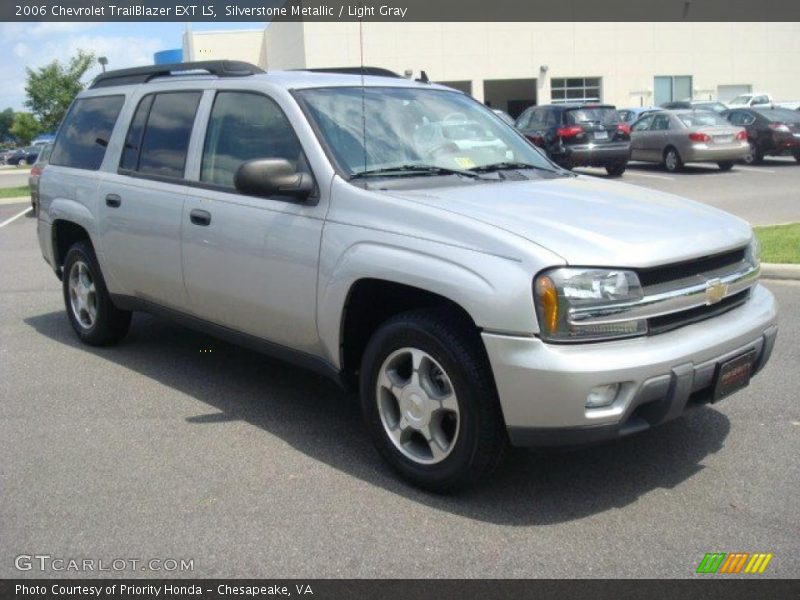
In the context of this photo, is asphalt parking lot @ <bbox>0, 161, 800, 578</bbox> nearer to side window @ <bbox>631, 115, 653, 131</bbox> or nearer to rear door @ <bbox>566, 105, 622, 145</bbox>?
rear door @ <bbox>566, 105, 622, 145</bbox>

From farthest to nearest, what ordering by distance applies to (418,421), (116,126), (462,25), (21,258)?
(462,25), (21,258), (116,126), (418,421)

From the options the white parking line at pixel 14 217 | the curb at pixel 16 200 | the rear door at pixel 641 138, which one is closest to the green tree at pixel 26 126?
the curb at pixel 16 200

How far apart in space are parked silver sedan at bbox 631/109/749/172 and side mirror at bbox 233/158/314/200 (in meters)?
18.7

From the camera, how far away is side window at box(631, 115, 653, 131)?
929 inches

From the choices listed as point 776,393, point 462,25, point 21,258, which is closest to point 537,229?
point 776,393

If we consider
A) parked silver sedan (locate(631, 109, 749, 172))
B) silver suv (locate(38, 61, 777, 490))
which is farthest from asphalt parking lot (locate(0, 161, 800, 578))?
parked silver sedan (locate(631, 109, 749, 172))

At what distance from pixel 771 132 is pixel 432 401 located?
21.2 m

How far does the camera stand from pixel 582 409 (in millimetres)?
3588

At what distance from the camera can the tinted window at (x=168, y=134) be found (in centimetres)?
558

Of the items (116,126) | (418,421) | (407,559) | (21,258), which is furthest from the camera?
(21,258)

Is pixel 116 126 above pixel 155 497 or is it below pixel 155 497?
above

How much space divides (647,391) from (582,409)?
0.28m

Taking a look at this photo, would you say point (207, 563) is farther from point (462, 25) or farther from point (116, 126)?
point (462, 25)

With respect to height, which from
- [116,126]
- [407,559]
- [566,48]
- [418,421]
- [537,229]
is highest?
[566,48]
